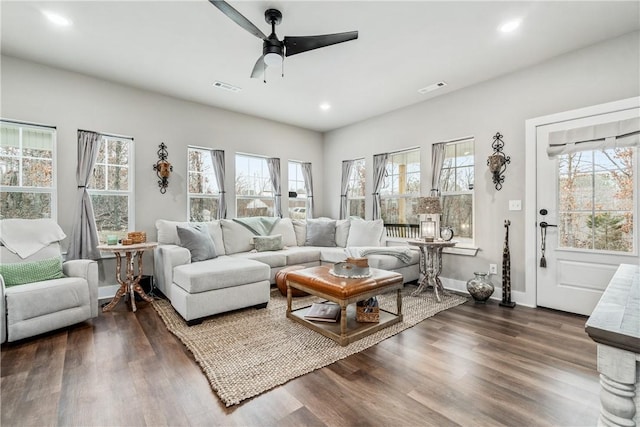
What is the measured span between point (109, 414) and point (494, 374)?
7.78 feet

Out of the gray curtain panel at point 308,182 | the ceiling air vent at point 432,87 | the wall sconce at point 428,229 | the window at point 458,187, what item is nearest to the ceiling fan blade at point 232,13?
the ceiling air vent at point 432,87

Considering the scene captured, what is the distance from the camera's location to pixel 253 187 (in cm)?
532

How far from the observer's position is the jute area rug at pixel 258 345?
190 cm

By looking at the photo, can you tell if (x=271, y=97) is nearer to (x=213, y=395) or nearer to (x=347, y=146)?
(x=347, y=146)

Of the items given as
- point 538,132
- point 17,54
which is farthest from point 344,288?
point 17,54

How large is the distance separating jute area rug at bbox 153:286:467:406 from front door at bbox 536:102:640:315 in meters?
1.27

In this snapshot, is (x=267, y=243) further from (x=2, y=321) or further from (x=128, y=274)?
(x=2, y=321)

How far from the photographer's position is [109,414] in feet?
5.18

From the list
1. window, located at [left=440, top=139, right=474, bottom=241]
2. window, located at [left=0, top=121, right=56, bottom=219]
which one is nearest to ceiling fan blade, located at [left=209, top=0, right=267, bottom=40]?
window, located at [left=0, top=121, right=56, bottom=219]

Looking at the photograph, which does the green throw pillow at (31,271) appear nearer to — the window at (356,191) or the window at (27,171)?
the window at (27,171)

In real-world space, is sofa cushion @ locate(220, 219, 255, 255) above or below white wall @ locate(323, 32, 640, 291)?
below

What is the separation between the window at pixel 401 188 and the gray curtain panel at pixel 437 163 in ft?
1.17

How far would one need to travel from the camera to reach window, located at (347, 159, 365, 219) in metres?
5.69

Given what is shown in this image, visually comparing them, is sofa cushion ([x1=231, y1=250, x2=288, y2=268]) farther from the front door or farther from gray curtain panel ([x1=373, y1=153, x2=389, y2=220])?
the front door
